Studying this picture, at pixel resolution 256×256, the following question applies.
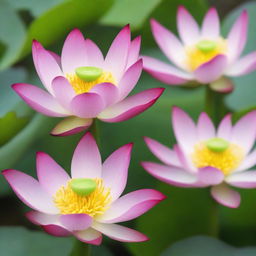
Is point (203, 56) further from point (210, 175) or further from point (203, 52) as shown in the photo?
point (210, 175)

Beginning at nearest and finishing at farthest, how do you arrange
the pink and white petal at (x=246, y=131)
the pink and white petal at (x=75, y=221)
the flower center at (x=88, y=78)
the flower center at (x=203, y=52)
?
1. the pink and white petal at (x=75, y=221)
2. the flower center at (x=88, y=78)
3. the pink and white petal at (x=246, y=131)
4. the flower center at (x=203, y=52)

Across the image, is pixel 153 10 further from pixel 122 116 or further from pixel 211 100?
pixel 122 116

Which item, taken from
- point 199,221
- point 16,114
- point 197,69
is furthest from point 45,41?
point 199,221

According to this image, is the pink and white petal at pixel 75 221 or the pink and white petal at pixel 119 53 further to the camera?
the pink and white petal at pixel 119 53

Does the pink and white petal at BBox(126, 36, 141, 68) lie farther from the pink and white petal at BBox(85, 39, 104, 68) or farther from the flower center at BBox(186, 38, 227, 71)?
the flower center at BBox(186, 38, 227, 71)

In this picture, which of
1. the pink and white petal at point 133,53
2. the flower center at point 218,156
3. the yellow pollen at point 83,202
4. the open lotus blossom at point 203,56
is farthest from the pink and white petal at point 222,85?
the yellow pollen at point 83,202

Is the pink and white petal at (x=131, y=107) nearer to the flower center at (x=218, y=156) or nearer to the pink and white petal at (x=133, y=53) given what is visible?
the pink and white petal at (x=133, y=53)
